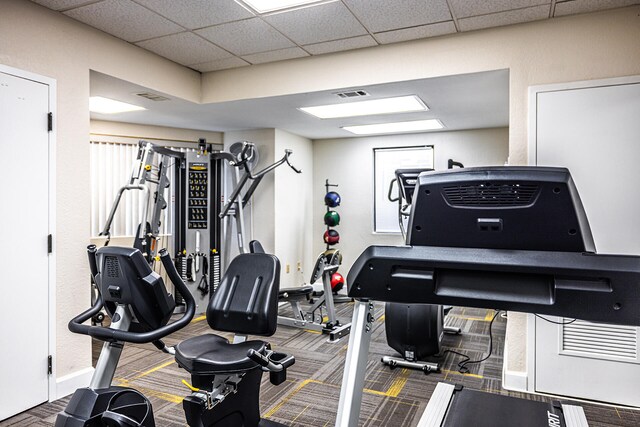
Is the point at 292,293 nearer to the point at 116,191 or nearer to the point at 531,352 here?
the point at 531,352

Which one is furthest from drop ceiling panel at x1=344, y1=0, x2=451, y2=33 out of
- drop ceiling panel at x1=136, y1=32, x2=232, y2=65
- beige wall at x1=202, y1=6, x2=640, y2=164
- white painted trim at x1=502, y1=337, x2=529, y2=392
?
white painted trim at x1=502, y1=337, x2=529, y2=392

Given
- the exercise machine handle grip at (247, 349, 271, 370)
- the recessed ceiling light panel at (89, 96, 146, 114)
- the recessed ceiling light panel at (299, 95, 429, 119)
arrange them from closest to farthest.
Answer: the exercise machine handle grip at (247, 349, 271, 370), the recessed ceiling light panel at (299, 95, 429, 119), the recessed ceiling light panel at (89, 96, 146, 114)

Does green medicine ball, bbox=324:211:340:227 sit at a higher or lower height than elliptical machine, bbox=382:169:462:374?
higher

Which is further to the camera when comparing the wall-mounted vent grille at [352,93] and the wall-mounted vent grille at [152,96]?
the wall-mounted vent grille at [152,96]

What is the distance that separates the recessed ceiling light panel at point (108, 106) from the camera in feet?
14.3

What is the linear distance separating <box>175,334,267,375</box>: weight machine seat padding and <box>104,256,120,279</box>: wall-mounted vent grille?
→ 20.8 inches

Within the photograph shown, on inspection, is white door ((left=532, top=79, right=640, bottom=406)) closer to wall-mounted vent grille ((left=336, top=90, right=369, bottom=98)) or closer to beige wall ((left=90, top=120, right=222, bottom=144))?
wall-mounted vent grille ((left=336, top=90, right=369, bottom=98))

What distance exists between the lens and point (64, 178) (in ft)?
9.55

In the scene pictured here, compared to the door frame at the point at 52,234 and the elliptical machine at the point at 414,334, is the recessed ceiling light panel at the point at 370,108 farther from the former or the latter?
the door frame at the point at 52,234

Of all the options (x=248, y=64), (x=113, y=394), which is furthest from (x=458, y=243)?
(x=248, y=64)

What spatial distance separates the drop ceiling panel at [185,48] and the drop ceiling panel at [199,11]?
0.94 ft

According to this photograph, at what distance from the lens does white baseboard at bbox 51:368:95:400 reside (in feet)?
9.32

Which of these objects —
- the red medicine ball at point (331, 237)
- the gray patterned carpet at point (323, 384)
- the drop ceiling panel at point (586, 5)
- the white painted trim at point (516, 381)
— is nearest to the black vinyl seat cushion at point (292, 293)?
the gray patterned carpet at point (323, 384)

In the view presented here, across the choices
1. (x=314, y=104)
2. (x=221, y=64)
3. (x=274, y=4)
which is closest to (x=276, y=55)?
(x=221, y=64)
